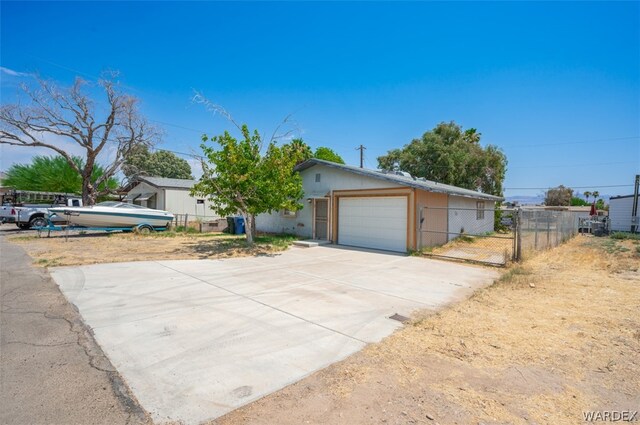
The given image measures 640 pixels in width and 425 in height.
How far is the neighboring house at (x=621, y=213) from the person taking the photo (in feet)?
81.1

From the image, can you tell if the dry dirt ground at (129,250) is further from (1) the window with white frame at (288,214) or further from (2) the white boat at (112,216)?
(1) the window with white frame at (288,214)

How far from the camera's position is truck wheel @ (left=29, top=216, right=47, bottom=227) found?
61.0ft

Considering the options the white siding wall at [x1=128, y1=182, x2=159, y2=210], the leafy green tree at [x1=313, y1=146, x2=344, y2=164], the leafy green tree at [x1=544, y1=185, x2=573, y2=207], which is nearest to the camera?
the white siding wall at [x1=128, y1=182, x2=159, y2=210]

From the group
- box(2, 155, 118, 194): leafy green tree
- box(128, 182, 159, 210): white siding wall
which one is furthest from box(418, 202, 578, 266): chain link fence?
box(2, 155, 118, 194): leafy green tree

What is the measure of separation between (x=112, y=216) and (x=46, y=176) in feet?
78.6

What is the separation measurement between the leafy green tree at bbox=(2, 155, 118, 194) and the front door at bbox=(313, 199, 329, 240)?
26183mm

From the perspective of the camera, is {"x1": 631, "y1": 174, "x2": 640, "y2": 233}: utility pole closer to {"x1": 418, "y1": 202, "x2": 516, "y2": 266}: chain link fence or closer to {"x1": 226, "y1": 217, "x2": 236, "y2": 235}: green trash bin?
{"x1": 418, "y1": 202, "x2": 516, "y2": 266}: chain link fence

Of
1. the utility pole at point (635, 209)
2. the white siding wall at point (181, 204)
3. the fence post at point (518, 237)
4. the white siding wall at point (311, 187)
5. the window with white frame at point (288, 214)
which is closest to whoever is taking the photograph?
the fence post at point (518, 237)

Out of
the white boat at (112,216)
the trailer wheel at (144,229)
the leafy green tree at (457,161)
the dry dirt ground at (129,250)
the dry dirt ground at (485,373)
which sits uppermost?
the leafy green tree at (457,161)

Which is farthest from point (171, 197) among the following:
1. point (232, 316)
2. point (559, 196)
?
point (559, 196)

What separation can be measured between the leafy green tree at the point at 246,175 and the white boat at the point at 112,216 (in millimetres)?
6361

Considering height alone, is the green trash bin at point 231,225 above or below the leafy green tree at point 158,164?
below

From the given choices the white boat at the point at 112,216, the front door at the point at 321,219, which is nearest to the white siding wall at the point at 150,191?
the white boat at the point at 112,216

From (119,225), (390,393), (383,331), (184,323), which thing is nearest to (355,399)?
(390,393)
